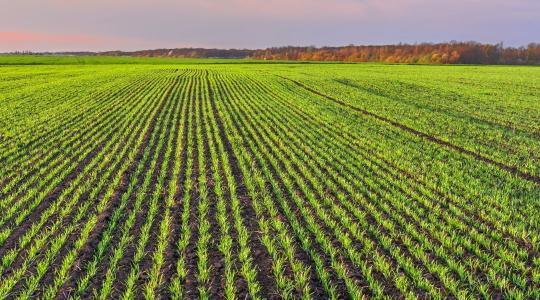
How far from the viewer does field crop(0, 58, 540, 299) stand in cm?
603

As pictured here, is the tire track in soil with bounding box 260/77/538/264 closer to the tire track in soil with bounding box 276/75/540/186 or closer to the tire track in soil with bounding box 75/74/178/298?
the tire track in soil with bounding box 276/75/540/186

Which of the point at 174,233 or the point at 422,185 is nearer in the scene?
the point at 174,233

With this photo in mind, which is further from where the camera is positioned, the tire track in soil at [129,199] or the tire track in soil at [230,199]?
the tire track in soil at [129,199]

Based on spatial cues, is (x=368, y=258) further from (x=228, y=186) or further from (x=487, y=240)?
(x=228, y=186)

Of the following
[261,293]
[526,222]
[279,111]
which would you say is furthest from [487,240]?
[279,111]

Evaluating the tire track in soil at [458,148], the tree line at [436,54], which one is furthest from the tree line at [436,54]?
the tire track in soil at [458,148]

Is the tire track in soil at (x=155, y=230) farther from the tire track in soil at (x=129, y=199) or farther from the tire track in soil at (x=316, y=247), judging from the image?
the tire track in soil at (x=316, y=247)

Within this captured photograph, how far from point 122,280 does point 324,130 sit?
512 inches

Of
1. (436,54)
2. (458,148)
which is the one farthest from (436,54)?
(458,148)

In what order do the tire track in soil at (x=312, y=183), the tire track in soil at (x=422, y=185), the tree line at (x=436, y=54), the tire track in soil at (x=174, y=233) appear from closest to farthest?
1. the tire track in soil at (x=312, y=183)
2. the tire track in soil at (x=174, y=233)
3. the tire track in soil at (x=422, y=185)
4. the tree line at (x=436, y=54)

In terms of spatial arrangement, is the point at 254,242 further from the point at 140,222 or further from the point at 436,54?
the point at 436,54

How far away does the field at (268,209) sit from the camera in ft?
19.8

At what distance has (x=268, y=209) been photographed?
8.79 metres

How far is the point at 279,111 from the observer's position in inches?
923
